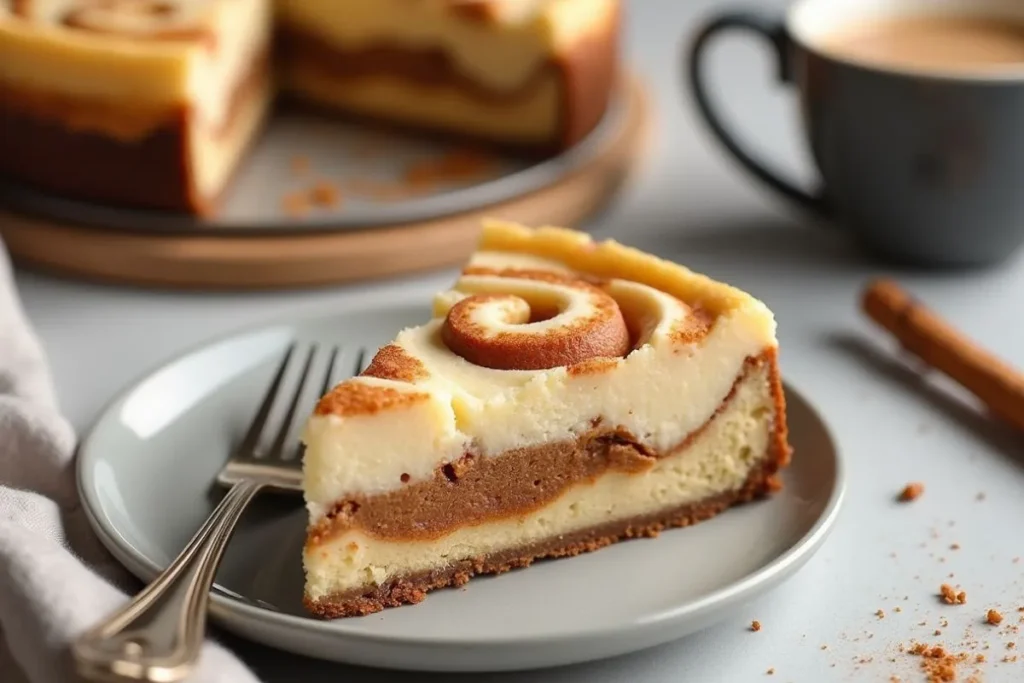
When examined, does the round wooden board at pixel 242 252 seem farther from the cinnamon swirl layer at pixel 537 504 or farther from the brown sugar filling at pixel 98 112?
the cinnamon swirl layer at pixel 537 504

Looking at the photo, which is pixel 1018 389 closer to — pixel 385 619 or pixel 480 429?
pixel 480 429

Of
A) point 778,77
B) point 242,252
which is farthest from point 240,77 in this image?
point 778,77

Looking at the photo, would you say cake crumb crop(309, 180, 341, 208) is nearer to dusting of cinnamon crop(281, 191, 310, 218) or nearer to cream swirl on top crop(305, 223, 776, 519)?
dusting of cinnamon crop(281, 191, 310, 218)

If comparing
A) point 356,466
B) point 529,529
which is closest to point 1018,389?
point 529,529

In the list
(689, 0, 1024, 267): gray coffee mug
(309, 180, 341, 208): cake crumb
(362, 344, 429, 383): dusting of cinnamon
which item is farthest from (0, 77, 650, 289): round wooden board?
(362, 344, 429, 383): dusting of cinnamon

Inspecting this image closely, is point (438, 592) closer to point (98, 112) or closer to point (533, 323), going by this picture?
point (533, 323)

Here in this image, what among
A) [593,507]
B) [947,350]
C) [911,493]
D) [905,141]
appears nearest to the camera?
[593,507]

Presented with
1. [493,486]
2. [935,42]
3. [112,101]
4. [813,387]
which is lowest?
[813,387]
